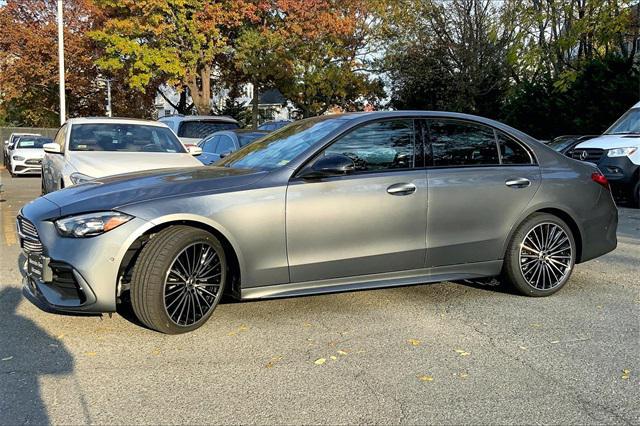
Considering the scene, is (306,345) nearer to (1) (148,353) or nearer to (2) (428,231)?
(1) (148,353)

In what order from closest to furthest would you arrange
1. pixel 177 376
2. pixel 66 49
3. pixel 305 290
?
pixel 177 376 → pixel 305 290 → pixel 66 49

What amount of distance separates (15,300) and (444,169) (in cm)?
382

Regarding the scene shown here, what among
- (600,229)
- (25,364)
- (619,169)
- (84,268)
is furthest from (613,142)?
(25,364)

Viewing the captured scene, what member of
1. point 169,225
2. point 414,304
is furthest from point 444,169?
point 169,225

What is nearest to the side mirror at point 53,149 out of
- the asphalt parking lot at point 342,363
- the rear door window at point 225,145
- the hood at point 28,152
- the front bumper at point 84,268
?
the rear door window at point 225,145

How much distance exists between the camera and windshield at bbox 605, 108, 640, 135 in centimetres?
1227

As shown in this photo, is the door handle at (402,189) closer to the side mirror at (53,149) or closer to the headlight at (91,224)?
the headlight at (91,224)

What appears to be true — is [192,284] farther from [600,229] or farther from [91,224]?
[600,229]

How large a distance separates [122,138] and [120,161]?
1207mm

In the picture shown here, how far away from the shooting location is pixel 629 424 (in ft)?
10.1

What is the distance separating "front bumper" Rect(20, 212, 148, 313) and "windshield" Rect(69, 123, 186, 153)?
4.65 meters

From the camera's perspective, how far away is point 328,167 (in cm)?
446

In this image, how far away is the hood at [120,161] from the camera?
7.39 meters

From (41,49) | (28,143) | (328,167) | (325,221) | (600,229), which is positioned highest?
(41,49)
